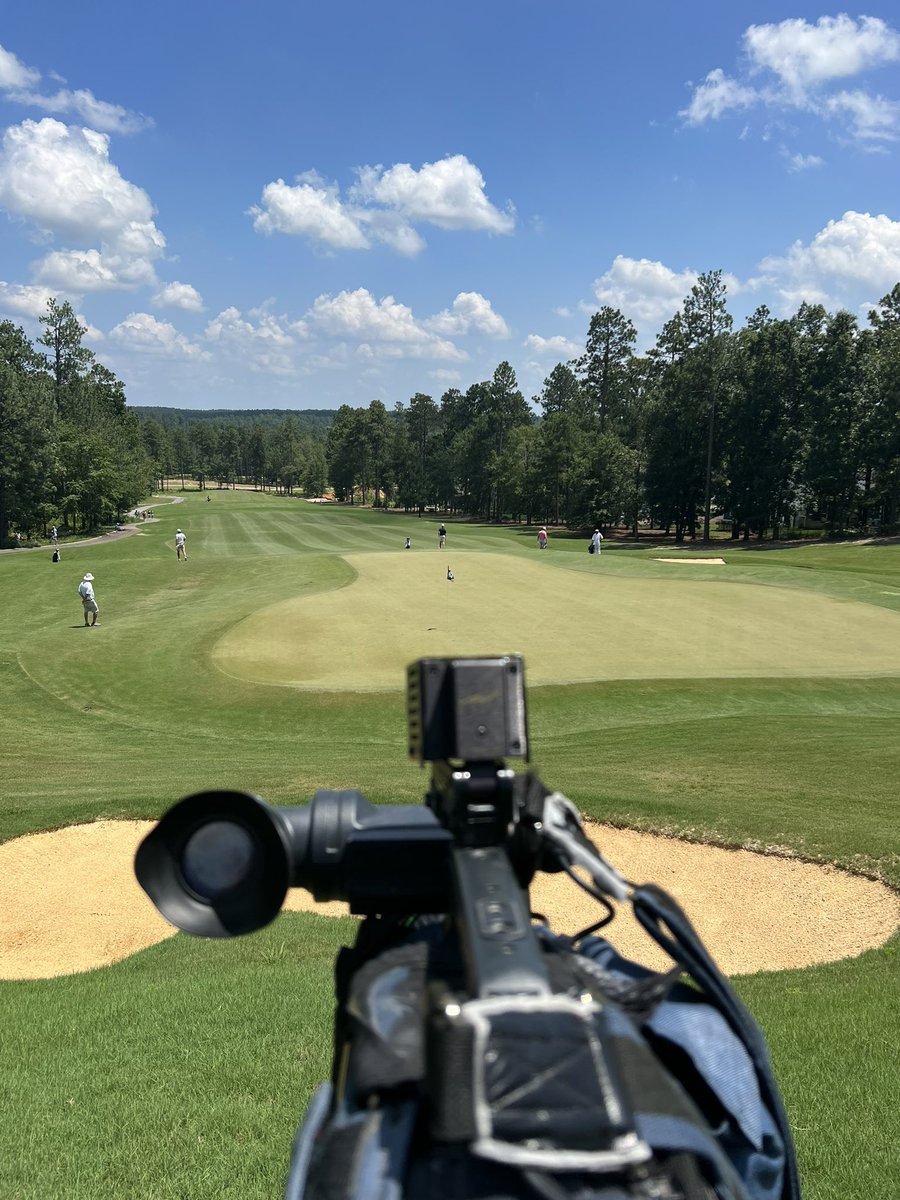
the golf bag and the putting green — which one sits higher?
the golf bag

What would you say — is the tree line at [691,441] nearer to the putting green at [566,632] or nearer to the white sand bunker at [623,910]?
the putting green at [566,632]

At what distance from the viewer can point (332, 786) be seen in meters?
10.5

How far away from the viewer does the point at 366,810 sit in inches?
60.2

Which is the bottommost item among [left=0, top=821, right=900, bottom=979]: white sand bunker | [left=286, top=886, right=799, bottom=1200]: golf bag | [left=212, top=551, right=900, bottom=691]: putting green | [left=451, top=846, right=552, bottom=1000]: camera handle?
[left=0, top=821, right=900, bottom=979]: white sand bunker

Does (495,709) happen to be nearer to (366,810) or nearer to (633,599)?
(366,810)

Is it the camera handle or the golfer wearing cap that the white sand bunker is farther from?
the golfer wearing cap

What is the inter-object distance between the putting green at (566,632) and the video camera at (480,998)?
53.5ft

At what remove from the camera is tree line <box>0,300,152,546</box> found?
187ft

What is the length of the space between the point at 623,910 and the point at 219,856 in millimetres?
7285

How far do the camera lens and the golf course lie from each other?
288 centimetres

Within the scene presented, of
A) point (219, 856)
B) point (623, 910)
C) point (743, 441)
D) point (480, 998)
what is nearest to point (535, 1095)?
point (480, 998)

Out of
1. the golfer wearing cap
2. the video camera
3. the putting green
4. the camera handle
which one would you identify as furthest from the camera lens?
the golfer wearing cap

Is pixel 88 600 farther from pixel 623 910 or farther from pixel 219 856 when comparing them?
pixel 219 856

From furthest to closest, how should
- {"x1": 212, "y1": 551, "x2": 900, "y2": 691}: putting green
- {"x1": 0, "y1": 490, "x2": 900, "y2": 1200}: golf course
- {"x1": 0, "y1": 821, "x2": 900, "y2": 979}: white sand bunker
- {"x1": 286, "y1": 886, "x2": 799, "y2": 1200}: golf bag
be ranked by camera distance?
{"x1": 212, "y1": 551, "x2": 900, "y2": 691}: putting green
{"x1": 0, "y1": 821, "x2": 900, "y2": 979}: white sand bunker
{"x1": 0, "y1": 490, "x2": 900, "y2": 1200}: golf course
{"x1": 286, "y1": 886, "x2": 799, "y2": 1200}: golf bag
